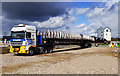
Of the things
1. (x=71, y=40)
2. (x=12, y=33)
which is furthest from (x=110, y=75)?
(x=71, y=40)

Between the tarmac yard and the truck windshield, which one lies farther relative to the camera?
the truck windshield

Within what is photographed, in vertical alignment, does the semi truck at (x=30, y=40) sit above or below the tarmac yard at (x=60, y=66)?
above

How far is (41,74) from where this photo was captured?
671 centimetres

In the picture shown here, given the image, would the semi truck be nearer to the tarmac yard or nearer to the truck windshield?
the truck windshield

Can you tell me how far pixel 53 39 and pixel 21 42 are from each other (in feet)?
25.7

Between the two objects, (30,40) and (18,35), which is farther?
(30,40)

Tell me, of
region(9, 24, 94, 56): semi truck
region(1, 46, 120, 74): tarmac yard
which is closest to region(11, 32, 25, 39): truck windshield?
region(9, 24, 94, 56): semi truck

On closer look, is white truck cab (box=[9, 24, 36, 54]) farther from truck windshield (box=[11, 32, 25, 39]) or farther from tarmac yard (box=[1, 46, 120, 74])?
tarmac yard (box=[1, 46, 120, 74])

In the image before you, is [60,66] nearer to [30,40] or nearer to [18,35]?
[30,40]

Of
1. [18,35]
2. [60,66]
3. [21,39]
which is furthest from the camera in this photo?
[18,35]

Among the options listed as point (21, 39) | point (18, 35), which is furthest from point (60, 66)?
point (18, 35)

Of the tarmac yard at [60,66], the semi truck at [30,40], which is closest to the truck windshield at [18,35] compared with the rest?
the semi truck at [30,40]

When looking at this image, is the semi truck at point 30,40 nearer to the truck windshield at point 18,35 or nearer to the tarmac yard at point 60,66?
the truck windshield at point 18,35

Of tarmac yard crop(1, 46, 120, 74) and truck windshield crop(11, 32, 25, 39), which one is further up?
truck windshield crop(11, 32, 25, 39)
